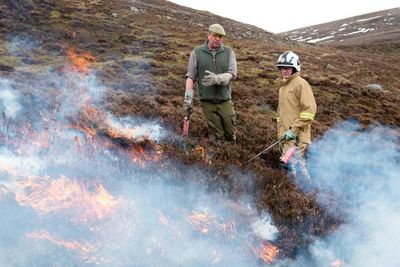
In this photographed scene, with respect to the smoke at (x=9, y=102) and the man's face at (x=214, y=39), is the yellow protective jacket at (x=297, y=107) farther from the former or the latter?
the smoke at (x=9, y=102)

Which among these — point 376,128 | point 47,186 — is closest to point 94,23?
point 376,128

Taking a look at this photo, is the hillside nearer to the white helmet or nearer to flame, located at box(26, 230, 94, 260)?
flame, located at box(26, 230, 94, 260)

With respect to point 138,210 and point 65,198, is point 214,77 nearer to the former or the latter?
point 138,210

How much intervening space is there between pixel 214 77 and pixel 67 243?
396 centimetres

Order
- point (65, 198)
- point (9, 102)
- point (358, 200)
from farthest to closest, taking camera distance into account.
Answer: point (9, 102) → point (358, 200) → point (65, 198)

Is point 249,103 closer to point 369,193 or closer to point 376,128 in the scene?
point 376,128

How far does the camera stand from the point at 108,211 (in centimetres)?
503

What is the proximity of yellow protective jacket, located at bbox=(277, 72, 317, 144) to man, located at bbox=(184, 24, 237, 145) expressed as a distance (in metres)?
1.26

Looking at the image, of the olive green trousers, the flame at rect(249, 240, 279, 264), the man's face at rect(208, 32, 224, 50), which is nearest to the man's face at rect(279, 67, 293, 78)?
the man's face at rect(208, 32, 224, 50)

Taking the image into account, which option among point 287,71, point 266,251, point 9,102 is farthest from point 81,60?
point 266,251

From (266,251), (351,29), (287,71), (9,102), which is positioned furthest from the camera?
(351,29)

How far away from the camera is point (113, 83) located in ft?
51.9

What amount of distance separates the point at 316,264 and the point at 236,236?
0.98 meters

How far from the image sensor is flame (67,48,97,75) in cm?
1905
